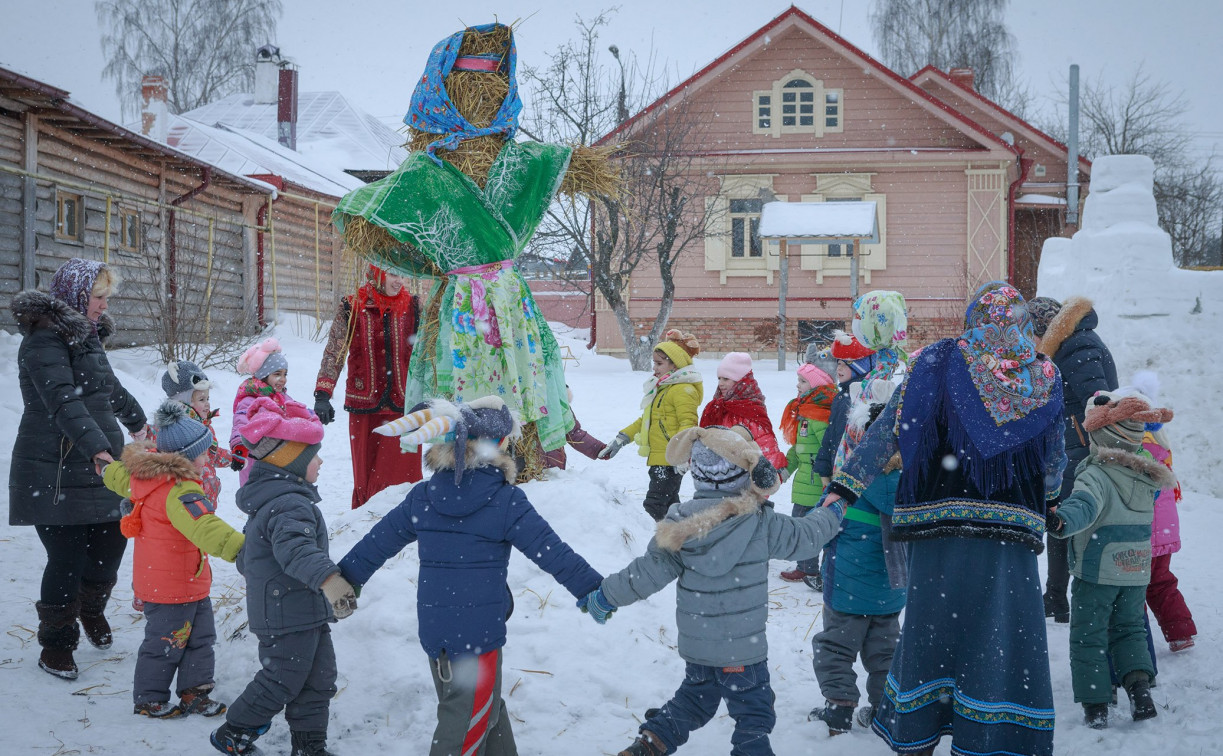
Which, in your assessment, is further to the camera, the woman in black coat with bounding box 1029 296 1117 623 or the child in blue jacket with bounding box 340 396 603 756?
the woman in black coat with bounding box 1029 296 1117 623

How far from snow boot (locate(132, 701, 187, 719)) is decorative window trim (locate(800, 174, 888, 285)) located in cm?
1703

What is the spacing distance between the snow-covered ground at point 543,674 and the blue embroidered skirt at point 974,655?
26.4 inches

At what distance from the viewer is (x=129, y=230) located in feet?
48.1

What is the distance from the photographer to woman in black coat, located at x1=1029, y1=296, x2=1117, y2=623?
4812mm

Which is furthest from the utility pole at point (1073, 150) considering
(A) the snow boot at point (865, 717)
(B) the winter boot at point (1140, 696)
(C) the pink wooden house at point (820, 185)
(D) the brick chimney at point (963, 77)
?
(A) the snow boot at point (865, 717)

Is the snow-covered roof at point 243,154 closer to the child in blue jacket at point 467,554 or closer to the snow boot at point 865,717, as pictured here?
the child in blue jacket at point 467,554

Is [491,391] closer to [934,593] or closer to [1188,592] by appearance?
[934,593]

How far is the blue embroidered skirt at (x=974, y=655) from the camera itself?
2947 mm

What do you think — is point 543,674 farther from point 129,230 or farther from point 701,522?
point 129,230

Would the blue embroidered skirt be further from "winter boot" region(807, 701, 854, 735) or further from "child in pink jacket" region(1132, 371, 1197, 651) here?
"child in pink jacket" region(1132, 371, 1197, 651)

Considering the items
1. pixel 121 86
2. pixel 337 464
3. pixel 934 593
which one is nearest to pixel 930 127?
pixel 337 464

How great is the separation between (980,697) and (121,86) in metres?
33.9

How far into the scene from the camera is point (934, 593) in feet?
10.1

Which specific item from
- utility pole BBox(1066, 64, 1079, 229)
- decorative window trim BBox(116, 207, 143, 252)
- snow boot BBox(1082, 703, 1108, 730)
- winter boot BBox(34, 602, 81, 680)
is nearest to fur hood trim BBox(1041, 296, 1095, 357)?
snow boot BBox(1082, 703, 1108, 730)
